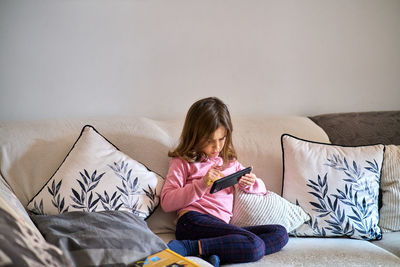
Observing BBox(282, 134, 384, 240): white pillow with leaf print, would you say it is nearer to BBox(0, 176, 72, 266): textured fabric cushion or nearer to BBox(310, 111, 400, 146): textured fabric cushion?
BBox(310, 111, 400, 146): textured fabric cushion

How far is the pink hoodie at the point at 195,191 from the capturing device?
1.70 m

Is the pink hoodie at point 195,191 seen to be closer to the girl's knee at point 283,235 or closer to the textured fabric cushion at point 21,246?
the girl's knee at point 283,235

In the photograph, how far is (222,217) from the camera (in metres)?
1.75

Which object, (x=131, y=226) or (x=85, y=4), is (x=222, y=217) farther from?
(x=85, y=4)

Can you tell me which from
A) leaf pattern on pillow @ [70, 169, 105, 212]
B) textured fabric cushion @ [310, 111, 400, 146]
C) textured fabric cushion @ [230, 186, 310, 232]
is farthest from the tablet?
textured fabric cushion @ [310, 111, 400, 146]

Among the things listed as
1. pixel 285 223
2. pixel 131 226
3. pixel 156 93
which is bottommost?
pixel 285 223

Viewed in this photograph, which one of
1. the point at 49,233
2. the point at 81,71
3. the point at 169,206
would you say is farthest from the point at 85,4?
the point at 49,233

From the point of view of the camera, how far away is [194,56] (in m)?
2.19

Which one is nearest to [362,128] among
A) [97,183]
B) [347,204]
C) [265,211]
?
[347,204]

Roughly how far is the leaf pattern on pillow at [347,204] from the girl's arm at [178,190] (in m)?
0.50

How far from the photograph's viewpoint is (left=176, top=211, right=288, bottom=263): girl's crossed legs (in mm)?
1510

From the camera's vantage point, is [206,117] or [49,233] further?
[206,117]

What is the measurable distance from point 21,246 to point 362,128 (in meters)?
1.67

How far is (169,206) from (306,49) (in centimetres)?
123
